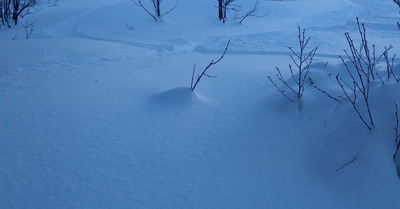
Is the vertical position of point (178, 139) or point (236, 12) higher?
point (178, 139)

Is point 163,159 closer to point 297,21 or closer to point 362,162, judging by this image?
point 362,162

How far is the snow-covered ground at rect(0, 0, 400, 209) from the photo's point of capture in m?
1.78

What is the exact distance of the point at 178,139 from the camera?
Result: 2281 millimetres

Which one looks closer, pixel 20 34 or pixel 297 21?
pixel 20 34

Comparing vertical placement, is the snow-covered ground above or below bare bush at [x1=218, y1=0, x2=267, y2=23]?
above

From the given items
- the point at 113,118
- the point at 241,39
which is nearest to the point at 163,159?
the point at 113,118

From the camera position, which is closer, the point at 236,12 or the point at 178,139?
the point at 178,139

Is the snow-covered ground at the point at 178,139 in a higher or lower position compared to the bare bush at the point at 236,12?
higher

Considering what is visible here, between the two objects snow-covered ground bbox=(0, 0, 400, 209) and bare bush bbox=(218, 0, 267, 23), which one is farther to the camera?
bare bush bbox=(218, 0, 267, 23)

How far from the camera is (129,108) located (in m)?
2.70

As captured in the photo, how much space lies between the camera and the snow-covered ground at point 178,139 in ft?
5.85

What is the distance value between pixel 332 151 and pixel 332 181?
0.23m

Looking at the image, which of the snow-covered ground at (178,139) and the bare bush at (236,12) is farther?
the bare bush at (236,12)

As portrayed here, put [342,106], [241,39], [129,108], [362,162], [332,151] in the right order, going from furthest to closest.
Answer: [241,39], [129,108], [342,106], [332,151], [362,162]
